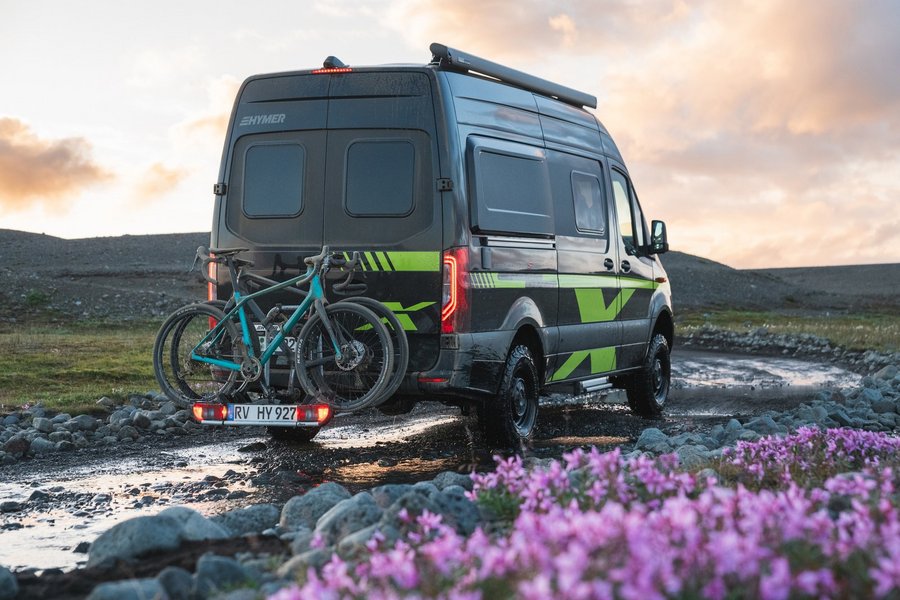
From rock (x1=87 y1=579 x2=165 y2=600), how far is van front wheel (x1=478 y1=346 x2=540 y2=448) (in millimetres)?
5304

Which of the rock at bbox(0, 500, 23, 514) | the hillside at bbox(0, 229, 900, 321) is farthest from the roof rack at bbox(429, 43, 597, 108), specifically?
the hillside at bbox(0, 229, 900, 321)

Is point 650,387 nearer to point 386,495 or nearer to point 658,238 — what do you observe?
point 658,238

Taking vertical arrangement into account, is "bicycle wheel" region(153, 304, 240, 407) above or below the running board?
above

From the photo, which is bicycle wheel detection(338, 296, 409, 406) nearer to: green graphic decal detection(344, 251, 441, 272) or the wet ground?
green graphic decal detection(344, 251, 441, 272)

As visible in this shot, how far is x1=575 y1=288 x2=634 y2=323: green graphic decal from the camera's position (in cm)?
1078

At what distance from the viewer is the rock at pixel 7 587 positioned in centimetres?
463

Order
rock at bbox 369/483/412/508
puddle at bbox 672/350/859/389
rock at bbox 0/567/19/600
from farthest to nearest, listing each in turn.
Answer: puddle at bbox 672/350/859/389 → rock at bbox 369/483/412/508 → rock at bbox 0/567/19/600

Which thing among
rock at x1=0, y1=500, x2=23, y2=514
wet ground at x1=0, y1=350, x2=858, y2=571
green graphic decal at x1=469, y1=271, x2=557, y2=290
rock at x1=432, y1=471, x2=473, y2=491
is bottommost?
rock at x1=0, y1=500, x2=23, y2=514

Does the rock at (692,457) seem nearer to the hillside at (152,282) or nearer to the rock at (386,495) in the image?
the rock at (386,495)

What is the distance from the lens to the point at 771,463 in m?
6.46

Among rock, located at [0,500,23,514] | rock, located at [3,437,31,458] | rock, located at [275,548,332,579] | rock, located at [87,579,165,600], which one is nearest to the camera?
rock, located at [87,579,165,600]

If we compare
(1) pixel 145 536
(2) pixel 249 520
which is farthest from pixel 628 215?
(1) pixel 145 536

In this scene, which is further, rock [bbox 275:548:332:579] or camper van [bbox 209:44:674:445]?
camper van [bbox 209:44:674:445]

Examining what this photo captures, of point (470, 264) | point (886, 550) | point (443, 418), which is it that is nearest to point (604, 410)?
point (443, 418)
